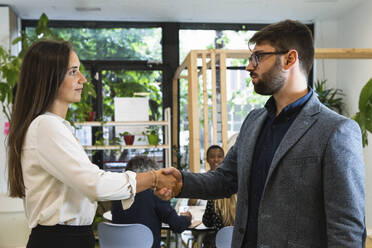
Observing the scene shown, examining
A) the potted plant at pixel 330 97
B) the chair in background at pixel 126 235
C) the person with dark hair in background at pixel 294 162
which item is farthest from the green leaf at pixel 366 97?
the person with dark hair in background at pixel 294 162

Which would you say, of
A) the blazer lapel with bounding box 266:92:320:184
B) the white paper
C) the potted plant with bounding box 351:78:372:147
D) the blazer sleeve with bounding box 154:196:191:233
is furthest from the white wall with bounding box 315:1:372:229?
the blazer lapel with bounding box 266:92:320:184

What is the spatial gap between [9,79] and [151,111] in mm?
2685

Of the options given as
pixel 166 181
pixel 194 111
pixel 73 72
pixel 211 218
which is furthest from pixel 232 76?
pixel 73 72

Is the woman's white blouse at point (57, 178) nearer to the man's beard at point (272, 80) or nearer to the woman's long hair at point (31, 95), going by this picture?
the woman's long hair at point (31, 95)

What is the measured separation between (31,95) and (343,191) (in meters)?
1.26

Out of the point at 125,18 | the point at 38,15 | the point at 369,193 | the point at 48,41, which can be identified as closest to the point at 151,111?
the point at 125,18

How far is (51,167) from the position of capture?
1.61 m

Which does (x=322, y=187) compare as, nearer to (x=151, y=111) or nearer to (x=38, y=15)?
(x=151, y=111)

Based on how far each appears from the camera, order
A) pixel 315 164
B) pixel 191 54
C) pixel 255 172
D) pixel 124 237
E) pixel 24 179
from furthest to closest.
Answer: pixel 191 54 → pixel 124 237 → pixel 24 179 → pixel 255 172 → pixel 315 164

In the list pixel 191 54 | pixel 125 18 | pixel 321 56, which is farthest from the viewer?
pixel 125 18

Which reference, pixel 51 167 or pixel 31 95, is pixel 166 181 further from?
pixel 31 95

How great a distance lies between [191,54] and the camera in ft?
14.6

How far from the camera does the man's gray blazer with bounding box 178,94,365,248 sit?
1.31 metres

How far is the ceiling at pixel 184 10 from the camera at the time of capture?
604cm
